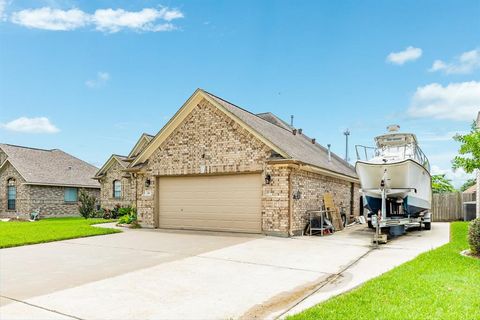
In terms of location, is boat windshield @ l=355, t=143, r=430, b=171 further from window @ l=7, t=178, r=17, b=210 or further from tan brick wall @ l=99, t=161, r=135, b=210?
window @ l=7, t=178, r=17, b=210

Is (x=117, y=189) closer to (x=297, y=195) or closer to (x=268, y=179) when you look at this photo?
(x=268, y=179)

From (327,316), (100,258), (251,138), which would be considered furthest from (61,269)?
(251,138)

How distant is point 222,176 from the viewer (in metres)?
14.7

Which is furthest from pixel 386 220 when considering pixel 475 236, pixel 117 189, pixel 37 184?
pixel 37 184

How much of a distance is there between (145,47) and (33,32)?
456 centimetres

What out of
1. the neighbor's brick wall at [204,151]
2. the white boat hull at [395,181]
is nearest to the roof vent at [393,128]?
the white boat hull at [395,181]

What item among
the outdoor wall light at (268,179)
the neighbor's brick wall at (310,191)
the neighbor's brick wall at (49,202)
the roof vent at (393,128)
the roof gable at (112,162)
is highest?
the roof vent at (393,128)

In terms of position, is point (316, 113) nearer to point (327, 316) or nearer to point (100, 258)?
point (100, 258)

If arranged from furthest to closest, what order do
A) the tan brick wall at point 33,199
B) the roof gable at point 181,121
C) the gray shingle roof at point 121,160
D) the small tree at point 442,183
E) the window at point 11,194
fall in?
the small tree at point 442,183
the window at point 11,194
the tan brick wall at point 33,199
the gray shingle roof at point 121,160
the roof gable at point 181,121

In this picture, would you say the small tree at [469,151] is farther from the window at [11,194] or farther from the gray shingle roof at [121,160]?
the window at [11,194]

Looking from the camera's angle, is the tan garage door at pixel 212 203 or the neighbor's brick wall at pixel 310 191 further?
the tan garage door at pixel 212 203

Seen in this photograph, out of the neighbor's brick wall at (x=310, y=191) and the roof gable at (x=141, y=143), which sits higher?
the roof gable at (x=141, y=143)

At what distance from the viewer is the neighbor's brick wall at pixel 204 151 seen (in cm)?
1394

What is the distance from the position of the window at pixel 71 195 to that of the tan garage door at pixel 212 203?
53.9 feet
